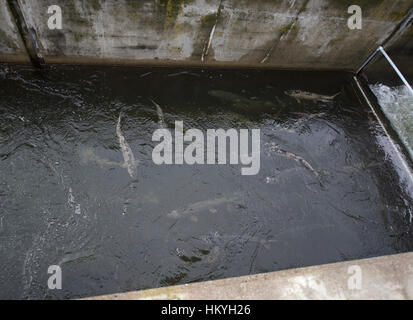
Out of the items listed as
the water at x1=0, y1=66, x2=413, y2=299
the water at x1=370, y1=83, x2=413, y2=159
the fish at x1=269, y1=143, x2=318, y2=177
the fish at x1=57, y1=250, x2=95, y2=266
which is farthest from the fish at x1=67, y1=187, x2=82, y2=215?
the water at x1=370, y1=83, x2=413, y2=159

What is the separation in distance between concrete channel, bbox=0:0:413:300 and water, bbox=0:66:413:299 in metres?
0.40

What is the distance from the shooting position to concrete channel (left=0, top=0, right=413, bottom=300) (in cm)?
600

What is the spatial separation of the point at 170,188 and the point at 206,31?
3.49m

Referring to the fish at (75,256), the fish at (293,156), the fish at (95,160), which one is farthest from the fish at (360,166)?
the fish at (75,256)

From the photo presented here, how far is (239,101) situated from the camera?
23.3ft

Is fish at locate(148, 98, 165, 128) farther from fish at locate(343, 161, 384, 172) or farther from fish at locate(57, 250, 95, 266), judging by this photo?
fish at locate(343, 161, 384, 172)

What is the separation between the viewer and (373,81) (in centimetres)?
823

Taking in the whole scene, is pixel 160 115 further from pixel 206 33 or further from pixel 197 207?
pixel 197 207

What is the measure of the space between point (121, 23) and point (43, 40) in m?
1.57

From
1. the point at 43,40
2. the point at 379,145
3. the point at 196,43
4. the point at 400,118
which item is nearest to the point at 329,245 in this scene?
the point at 379,145

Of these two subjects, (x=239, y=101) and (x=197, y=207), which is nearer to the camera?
(x=197, y=207)

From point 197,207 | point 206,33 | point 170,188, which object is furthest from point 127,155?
point 206,33

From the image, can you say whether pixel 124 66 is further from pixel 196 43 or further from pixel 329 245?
pixel 329 245
